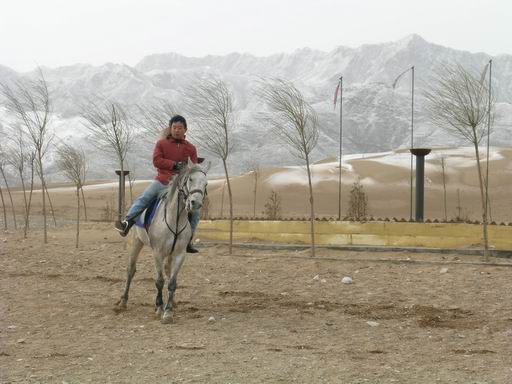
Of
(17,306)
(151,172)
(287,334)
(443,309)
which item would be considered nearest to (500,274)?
(443,309)

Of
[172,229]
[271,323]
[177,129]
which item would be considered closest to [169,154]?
[177,129]

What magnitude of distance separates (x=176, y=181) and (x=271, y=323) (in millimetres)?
2160

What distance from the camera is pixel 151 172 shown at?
120 m

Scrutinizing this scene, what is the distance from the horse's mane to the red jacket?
0.21 m

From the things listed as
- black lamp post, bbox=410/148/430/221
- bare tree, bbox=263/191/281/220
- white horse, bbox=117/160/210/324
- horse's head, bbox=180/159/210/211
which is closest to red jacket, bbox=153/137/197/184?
white horse, bbox=117/160/210/324

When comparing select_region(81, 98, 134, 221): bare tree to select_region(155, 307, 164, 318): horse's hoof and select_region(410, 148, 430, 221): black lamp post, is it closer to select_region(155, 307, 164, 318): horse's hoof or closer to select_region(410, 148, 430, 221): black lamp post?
select_region(410, 148, 430, 221): black lamp post

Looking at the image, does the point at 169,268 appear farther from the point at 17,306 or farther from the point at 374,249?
the point at 374,249

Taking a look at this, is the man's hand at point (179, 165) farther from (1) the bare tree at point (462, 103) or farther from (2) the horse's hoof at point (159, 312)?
(1) the bare tree at point (462, 103)

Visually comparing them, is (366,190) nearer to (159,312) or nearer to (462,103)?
(462,103)

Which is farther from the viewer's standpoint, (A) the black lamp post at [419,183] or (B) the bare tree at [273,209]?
(B) the bare tree at [273,209]

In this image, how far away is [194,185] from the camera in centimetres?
725

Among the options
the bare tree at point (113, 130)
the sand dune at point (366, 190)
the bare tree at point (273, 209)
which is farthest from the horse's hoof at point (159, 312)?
the sand dune at point (366, 190)

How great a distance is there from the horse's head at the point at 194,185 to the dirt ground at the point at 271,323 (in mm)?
1480

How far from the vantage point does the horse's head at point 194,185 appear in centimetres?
709
